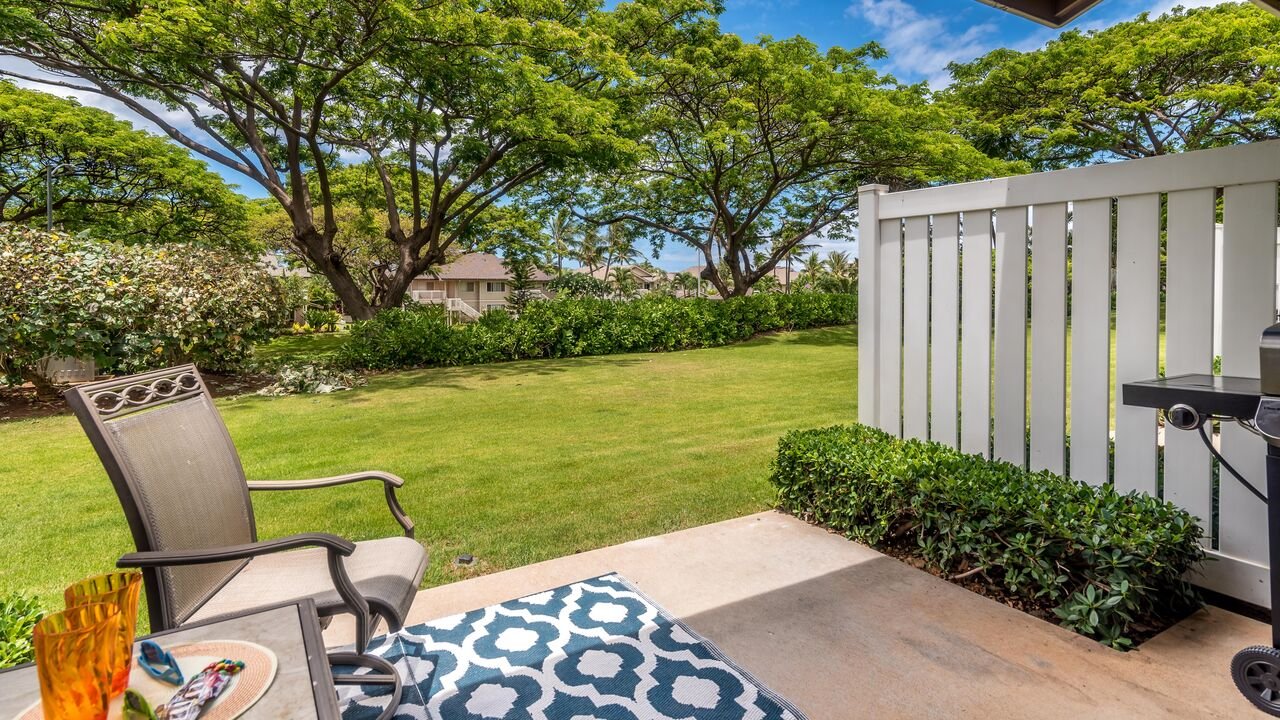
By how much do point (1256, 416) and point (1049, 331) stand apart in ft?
3.67

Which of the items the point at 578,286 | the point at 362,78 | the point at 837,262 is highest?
the point at 362,78

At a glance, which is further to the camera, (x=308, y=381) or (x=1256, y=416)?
(x=308, y=381)

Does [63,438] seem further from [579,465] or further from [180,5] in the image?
[180,5]

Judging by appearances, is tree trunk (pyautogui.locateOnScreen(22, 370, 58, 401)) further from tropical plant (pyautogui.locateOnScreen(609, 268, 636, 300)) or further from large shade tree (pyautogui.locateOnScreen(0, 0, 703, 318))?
tropical plant (pyautogui.locateOnScreen(609, 268, 636, 300))

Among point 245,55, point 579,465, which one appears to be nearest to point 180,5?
point 245,55

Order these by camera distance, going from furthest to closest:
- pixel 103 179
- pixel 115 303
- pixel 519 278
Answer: pixel 519 278
pixel 103 179
pixel 115 303

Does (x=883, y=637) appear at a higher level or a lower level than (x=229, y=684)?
lower

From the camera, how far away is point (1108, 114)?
14.5m

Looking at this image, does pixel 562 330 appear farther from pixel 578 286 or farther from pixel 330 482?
pixel 578 286

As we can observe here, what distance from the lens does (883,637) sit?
218 centimetres

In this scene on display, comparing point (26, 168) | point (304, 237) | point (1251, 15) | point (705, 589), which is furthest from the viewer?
point (26, 168)

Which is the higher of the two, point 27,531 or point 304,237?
point 304,237

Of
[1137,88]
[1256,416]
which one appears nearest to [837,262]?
[1137,88]

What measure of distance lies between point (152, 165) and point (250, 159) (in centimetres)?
428
